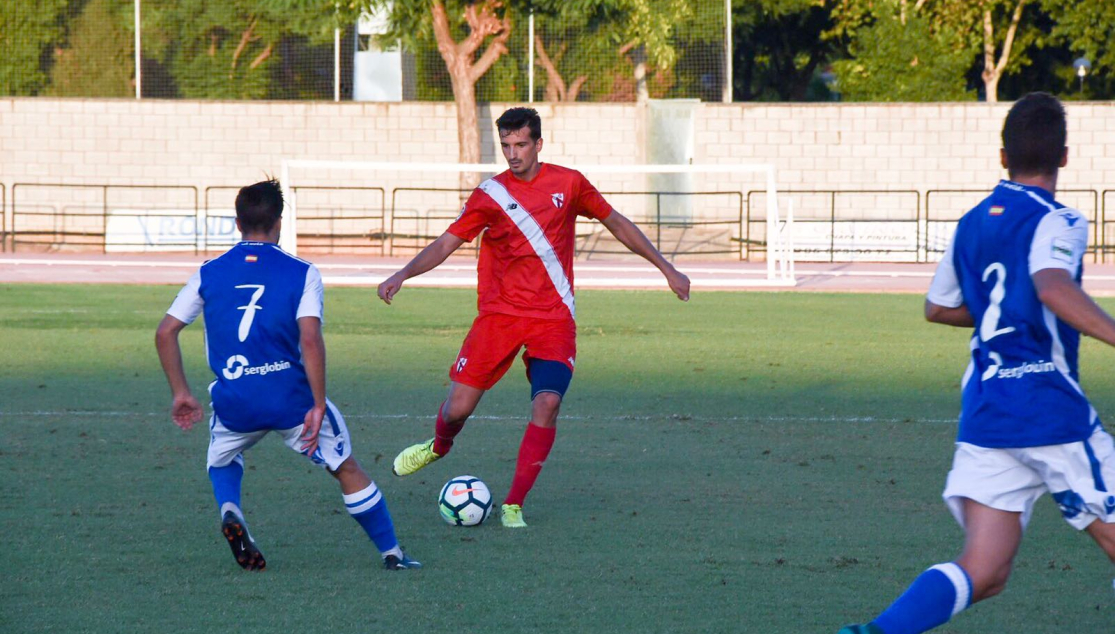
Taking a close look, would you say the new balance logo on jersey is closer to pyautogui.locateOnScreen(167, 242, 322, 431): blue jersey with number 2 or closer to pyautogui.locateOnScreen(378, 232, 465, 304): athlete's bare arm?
pyautogui.locateOnScreen(167, 242, 322, 431): blue jersey with number 2

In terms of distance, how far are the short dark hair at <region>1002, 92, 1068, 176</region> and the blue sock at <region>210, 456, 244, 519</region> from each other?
2976 mm

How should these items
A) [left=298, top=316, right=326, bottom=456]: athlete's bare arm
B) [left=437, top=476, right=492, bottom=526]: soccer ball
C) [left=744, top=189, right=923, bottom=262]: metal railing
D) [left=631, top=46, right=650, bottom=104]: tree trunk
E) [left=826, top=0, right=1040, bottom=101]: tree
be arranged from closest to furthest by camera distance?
[left=298, top=316, right=326, bottom=456]: athlete's bare arm < [left=437, top=476, right=492, bottom=526]: soccer ball < [left=744, top=189, right=923, bottom=262]: metal railing < [left=631, top=46, right=650, bottom=104]: tree trunk < [left=826, top=0, right=1040, bottom=101]: tree

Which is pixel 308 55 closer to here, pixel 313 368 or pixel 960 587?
pixel 313 368

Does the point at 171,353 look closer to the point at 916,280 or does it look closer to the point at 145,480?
the point at 145,480

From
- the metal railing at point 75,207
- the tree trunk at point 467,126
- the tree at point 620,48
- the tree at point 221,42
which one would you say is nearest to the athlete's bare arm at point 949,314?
the tree at point 620,48

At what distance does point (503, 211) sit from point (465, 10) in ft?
64.0

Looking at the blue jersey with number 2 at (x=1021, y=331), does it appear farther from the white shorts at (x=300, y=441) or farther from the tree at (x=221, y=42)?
the tree at (x=221, y=42)

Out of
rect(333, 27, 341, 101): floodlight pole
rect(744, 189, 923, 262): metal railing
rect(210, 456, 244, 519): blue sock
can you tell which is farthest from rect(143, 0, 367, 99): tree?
rect(210, 456, 244, 519): blue sock

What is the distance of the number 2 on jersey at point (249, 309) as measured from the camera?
16.0ft

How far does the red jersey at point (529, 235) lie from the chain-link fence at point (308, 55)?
19.7 m

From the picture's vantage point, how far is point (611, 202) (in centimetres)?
2608

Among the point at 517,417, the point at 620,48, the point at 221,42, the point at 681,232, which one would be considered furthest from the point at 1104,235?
the point at 517,417

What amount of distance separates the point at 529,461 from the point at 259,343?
5.08ft

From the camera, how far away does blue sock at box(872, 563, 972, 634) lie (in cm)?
364
